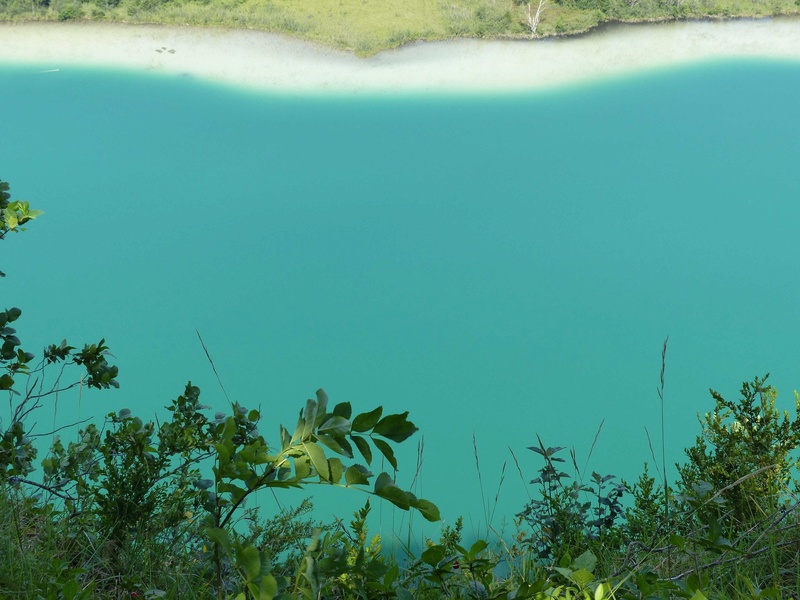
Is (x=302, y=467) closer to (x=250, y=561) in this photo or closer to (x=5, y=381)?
(x=250, y=561)

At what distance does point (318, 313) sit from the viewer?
484 cm

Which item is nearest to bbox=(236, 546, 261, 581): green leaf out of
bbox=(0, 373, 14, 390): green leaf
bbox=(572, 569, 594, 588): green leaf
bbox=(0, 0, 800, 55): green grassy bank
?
bbox=(572, 569, 594, 588): green leaf

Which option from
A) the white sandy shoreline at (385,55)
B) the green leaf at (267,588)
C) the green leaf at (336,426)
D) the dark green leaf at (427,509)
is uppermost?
the white sandy shoreline at (385,55)

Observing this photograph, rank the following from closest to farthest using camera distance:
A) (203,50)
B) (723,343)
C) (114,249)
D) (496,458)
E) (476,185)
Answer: (496,458)
(723,343)
(114,249)
(476,185)
(203,50)

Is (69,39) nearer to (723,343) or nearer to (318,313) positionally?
(318,313)

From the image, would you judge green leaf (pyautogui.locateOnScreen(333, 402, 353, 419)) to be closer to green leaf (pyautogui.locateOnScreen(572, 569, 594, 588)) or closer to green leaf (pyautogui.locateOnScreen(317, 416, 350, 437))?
green leaf (pyautogui.locateOnScreen(317, 416, 350, 437))

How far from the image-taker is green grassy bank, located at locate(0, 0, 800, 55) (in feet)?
27.6

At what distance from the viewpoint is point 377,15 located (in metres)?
8.68

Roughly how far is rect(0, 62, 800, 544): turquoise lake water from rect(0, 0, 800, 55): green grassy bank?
1.37 meters

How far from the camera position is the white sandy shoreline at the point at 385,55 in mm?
7711

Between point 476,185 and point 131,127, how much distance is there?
3158 millimetres

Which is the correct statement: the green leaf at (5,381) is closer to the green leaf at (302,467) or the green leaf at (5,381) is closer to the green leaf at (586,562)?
the green leaf at (302,467)

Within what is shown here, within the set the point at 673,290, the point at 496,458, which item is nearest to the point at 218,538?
the point at 496,458

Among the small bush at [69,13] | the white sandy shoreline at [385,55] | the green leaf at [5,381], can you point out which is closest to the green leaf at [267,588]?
the green leaf at [5,381]
